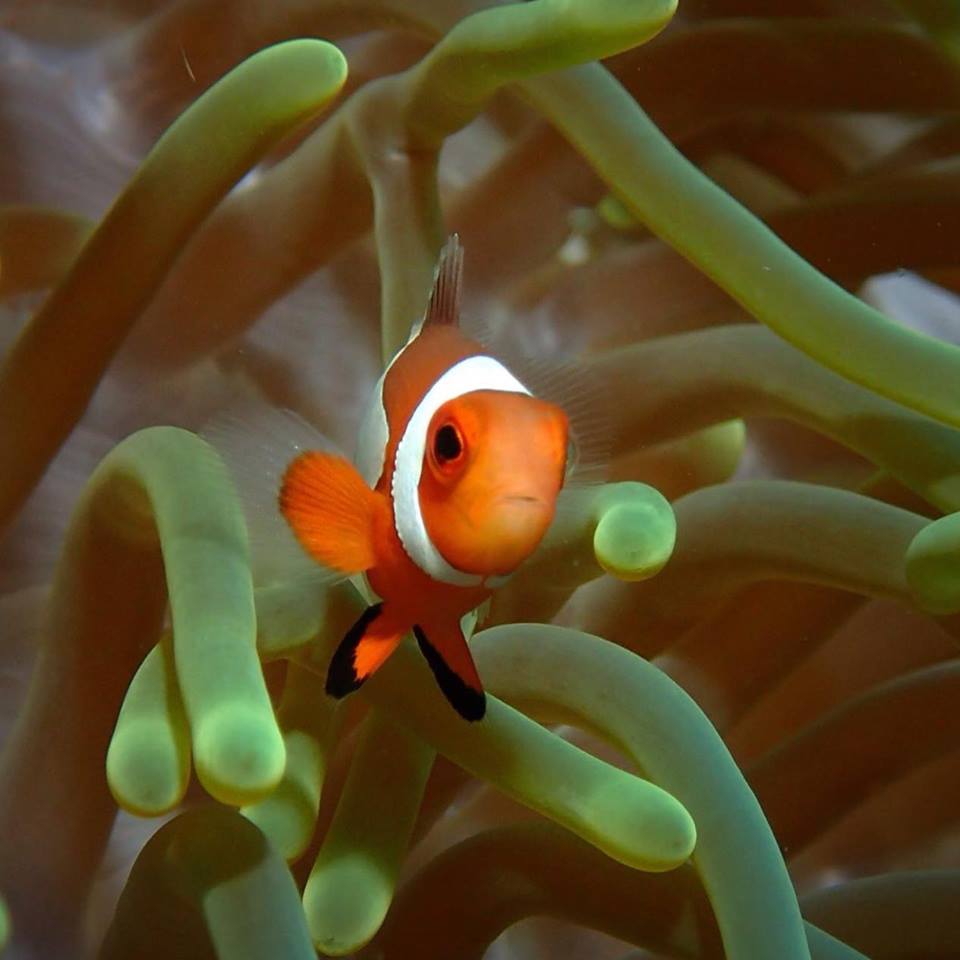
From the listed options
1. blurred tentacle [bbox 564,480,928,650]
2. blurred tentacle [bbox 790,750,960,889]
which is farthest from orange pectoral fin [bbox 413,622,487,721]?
blurred tentacle [bbox 790,750,960,889]

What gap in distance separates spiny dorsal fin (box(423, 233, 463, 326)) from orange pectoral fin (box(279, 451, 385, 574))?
Answer: 12 cm

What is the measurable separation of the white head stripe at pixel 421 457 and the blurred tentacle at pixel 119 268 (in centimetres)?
20

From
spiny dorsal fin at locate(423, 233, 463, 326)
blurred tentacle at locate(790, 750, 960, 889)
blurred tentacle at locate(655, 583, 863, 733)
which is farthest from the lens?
blurred tentacle at locate(790, 750, 960, 889)

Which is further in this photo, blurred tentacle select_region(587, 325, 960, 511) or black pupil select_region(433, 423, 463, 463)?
blurred tentacle select_region(587, 325, 960, 511)

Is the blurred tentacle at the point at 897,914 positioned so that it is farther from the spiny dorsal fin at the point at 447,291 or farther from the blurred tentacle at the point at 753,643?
the spiny dorsal fin at the point at 447,291

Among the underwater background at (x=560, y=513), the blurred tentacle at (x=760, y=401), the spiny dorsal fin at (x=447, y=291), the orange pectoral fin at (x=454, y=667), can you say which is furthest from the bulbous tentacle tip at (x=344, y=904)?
the blurred tentacle at (x=760, y=401)

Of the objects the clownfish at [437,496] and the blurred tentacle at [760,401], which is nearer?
the clownfish at [437,496]

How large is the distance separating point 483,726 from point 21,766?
0.97ft

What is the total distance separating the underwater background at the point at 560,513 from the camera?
0.71 m

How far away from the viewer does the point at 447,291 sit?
80cm

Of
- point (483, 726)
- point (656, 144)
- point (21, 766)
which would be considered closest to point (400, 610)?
point (483, 726)

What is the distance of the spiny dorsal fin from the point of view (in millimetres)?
799

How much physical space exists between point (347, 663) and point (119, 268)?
33cm

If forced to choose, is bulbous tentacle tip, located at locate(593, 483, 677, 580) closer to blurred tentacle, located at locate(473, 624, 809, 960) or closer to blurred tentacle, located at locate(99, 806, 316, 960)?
blurred tentacle, located at locate(473, 624, 809, 960)
